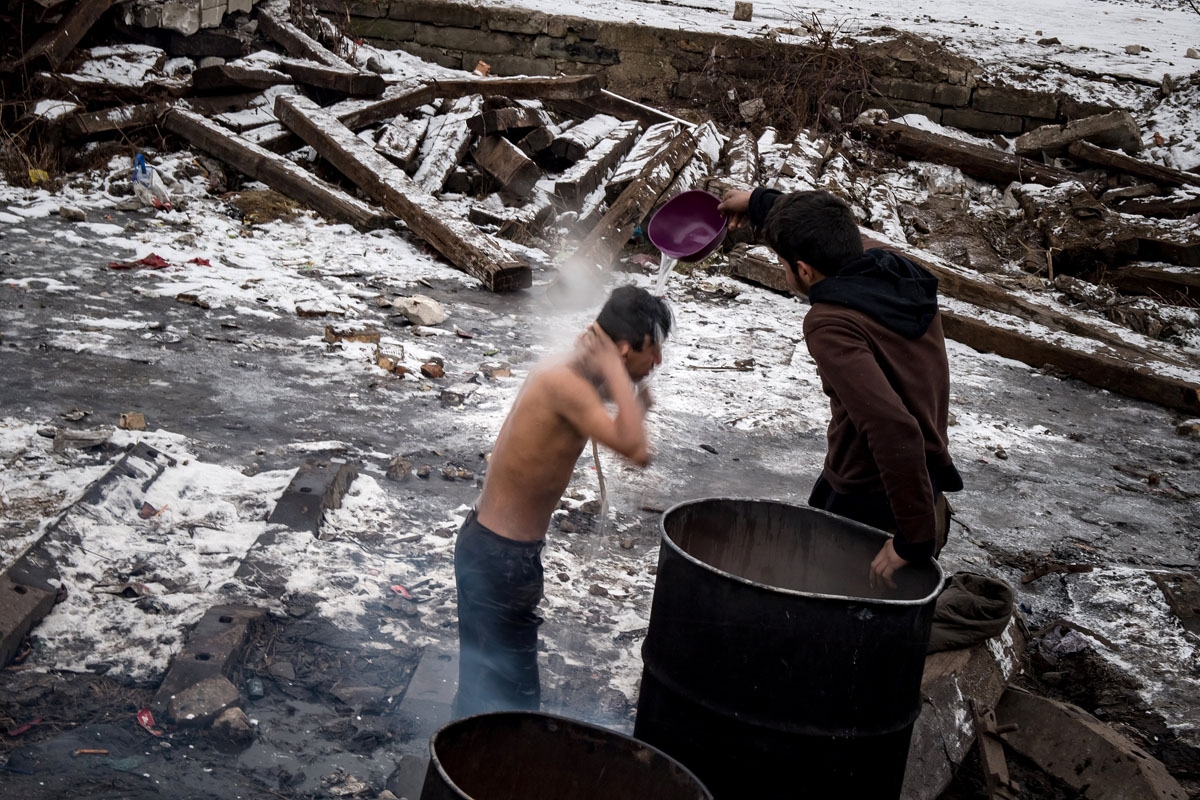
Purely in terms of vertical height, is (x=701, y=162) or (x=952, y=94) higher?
(x=952, y=94)

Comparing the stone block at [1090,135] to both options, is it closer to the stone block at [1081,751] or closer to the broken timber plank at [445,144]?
the broken timber plank at [445,144]

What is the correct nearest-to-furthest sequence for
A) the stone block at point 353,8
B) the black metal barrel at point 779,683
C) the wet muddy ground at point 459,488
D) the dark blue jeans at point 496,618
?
the black metal barrel at point 779,683, the dark blue jeans at point 496,618, the wet muddy ground at point 459,488, the stone block at point 353,8

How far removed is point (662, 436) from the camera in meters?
5.36

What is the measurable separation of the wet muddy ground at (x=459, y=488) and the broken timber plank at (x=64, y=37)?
2109mm

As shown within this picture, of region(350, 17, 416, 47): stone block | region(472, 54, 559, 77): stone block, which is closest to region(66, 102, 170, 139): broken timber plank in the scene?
region(350, 17, 416, 47): stone block

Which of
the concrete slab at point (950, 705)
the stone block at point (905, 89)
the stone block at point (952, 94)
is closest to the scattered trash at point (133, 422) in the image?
the concrete slab at point (950, 705)

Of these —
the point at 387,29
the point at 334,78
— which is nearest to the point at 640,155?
the point at 334,78

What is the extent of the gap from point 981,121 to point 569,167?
16.9 feet

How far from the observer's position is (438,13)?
1206cm

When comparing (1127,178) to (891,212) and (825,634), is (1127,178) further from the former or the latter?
(825,634)

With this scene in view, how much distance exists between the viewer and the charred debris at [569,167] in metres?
7.93

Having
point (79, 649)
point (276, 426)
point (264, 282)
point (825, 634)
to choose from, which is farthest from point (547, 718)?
point (264, 282)

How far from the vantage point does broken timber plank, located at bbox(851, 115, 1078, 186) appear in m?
10.2

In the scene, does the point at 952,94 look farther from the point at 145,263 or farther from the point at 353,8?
the point at 145,263
